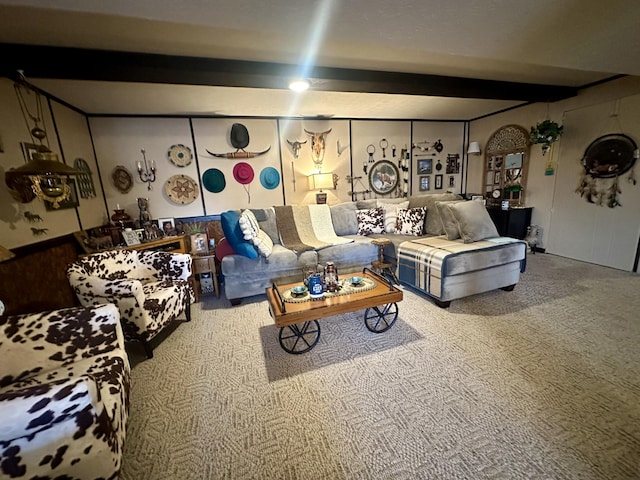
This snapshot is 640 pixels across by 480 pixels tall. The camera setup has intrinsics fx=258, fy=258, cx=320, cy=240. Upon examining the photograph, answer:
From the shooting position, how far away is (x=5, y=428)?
82 centimetres

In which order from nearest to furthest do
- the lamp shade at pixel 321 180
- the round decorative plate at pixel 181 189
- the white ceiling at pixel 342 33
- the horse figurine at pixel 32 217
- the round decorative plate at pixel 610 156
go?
the white ceiling at pixel 342 33, the horse figurine at pixel 32 217, the round decorative plate at pixel 610 156, the round decorative plate at pixel 181 189, the lamp shade at pixel 321 180

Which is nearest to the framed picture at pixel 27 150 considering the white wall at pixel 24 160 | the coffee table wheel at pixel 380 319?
the white wall at pixel 24 160

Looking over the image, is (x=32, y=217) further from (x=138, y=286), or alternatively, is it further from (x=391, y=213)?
(x=391, y=213)

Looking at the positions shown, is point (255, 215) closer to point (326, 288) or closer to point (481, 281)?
point (326, 288)

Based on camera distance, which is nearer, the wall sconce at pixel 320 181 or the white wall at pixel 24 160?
the white wall at pixel 24 160

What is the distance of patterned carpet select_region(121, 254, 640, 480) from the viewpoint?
119cm

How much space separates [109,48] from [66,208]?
5.60 ft

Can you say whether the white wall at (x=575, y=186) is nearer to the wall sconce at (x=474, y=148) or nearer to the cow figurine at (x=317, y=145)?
the wall sconce at (x=474, y=148)

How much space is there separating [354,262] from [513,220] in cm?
293

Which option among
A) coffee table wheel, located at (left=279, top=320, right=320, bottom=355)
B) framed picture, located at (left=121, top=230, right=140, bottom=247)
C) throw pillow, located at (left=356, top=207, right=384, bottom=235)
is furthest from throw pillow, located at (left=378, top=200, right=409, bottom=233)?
framed picture, located at (left=121, top=230, right=140, bottom=247)

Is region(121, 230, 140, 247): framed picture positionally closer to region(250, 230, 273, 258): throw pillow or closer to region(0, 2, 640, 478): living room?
region(0, 2, 640, 478): living room

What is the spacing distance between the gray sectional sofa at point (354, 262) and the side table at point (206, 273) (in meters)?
0.23

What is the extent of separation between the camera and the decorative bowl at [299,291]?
2084 mm

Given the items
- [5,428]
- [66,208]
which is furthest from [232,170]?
[5,428]
